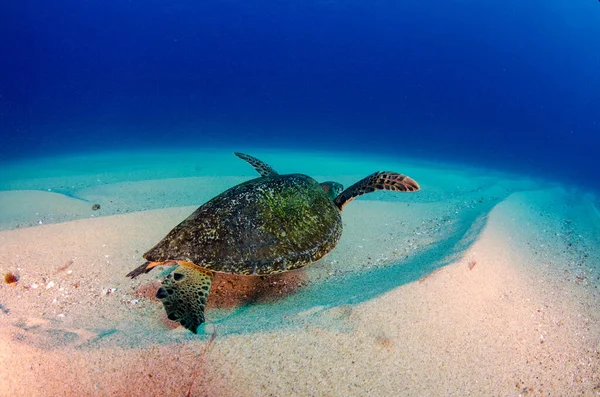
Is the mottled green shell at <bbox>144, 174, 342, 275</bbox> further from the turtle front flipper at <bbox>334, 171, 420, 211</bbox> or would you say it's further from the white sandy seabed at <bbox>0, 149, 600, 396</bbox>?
the turtle front flipper at <bbox>334, 171, 420, 211</bbox>

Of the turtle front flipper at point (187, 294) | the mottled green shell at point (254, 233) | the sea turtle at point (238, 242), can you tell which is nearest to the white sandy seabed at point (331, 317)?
the turtle front flipper at point (187, 294)

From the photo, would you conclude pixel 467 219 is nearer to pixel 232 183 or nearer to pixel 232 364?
pixel 232 364

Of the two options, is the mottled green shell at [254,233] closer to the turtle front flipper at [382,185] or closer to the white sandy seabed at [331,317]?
the white sandy seabed at [331,317]

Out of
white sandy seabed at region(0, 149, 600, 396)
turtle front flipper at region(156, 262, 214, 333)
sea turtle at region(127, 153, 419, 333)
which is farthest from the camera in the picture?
sea turtle at region(127, 153, 419, 333)

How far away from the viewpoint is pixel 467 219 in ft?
14.6

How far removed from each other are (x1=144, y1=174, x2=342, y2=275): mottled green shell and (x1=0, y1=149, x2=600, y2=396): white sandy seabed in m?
0.39

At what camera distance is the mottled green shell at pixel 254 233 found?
2332 mm

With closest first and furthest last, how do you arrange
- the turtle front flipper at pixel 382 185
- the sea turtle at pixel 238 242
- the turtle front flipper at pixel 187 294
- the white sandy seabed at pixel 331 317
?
the white sandy seabed at pixel 331 317 < the turtle front flipper at pixel 187 294 < the sea turtle at pixel 238 242 < the turtle front flipper at pixel 382 185

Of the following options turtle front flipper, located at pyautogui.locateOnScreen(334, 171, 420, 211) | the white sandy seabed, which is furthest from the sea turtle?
turtle front flipper, located at pyautogui.locateOnScreen(334, 171, 420, 211)

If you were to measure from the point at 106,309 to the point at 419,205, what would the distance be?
15.1 feet

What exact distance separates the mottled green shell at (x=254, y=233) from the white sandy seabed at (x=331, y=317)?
1.29ft

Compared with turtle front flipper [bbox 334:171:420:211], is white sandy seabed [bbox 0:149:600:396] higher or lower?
lower

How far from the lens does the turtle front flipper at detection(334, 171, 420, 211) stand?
3371mm

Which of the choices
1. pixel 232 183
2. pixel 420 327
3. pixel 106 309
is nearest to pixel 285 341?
pixel 420 327
